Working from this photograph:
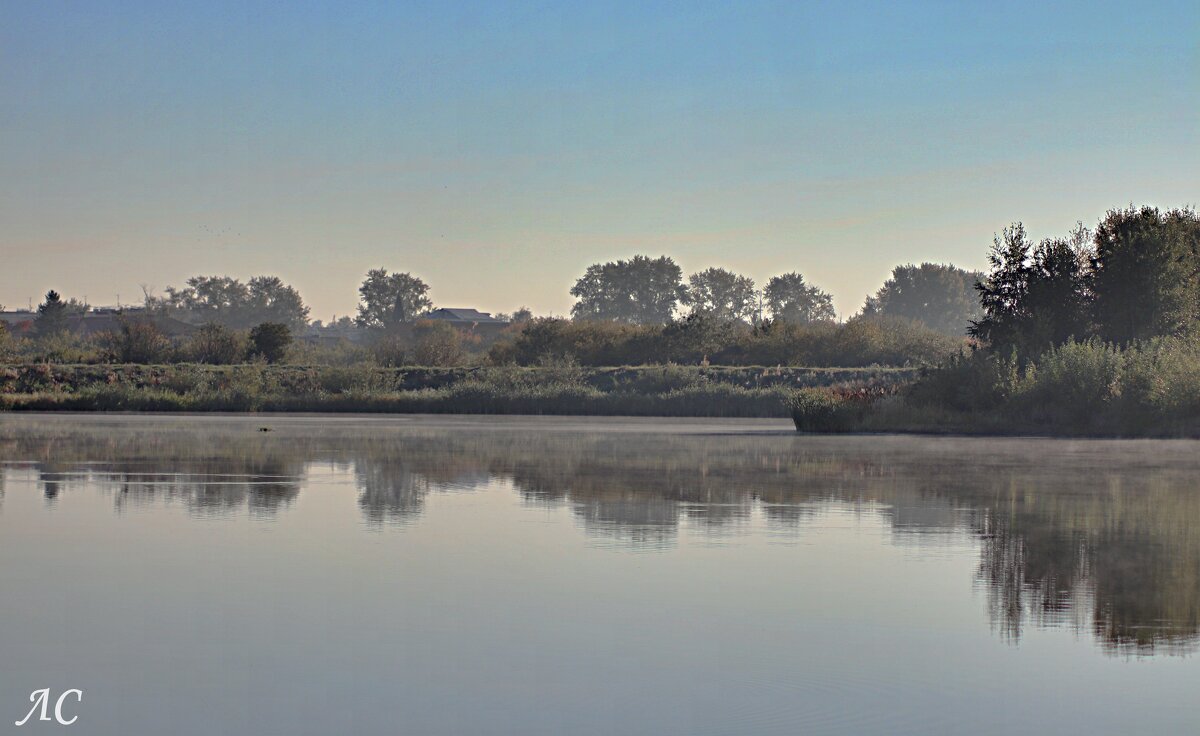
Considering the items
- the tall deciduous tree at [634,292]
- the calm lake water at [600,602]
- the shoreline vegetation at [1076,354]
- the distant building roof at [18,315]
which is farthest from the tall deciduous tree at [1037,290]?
the distant building roof at [18,315]

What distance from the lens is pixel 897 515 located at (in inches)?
611

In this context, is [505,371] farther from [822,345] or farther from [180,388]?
[822,345]

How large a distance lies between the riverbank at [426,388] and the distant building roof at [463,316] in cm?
10357

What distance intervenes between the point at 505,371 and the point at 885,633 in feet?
154

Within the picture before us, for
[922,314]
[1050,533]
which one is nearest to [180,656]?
[1050,533]

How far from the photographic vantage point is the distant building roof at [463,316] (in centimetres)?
16362

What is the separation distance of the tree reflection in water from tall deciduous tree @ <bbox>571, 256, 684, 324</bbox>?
109745 mm

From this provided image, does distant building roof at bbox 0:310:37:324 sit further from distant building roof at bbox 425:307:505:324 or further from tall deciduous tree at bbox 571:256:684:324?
tall deciduous tree at bbox 571:256:684:324

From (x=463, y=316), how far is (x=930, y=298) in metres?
54.3

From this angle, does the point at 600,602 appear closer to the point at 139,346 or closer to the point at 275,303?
the point at 139,346

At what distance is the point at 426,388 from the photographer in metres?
56.2

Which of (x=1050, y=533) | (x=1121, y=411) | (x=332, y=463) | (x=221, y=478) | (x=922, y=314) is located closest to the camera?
(x=1050, y=533)

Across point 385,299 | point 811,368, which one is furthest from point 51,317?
point 811,368

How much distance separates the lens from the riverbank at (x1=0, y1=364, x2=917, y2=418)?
50406 mm
